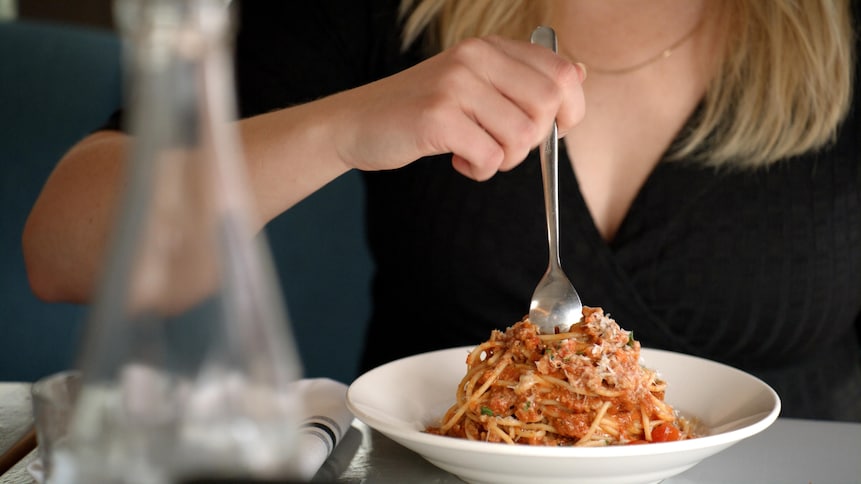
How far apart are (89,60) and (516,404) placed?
152 cm

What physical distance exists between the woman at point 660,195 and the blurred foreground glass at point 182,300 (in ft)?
3.28

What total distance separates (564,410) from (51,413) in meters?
0.46

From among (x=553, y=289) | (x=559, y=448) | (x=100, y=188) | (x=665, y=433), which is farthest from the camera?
(x=100, y=188)

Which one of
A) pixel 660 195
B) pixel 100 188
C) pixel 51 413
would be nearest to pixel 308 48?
pixel 100 188

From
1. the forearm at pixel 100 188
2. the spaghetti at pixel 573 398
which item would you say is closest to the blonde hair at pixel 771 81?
the forearm at pixel 100 188

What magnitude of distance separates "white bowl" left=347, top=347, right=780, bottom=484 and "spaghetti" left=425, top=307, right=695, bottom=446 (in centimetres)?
5

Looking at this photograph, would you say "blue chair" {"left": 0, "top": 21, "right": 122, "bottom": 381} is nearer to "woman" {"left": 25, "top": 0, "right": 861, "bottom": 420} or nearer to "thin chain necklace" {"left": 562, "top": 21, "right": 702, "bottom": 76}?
"woman" {"left": 25, "top": 0, "right": 861, "bottom": 420}

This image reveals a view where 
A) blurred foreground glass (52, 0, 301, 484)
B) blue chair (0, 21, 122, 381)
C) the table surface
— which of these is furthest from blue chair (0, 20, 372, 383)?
blurred foreground glass (52, 0, 301, 484)

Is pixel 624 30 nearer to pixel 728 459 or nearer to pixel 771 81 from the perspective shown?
pixel 771 81

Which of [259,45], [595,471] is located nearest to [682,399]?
[595,471]

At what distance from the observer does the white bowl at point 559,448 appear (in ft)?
2.23

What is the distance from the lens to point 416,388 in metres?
0.94

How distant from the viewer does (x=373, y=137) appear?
973 millimetres

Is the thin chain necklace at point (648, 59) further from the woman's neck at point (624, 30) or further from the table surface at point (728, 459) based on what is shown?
the table surface at point (728, 459)
